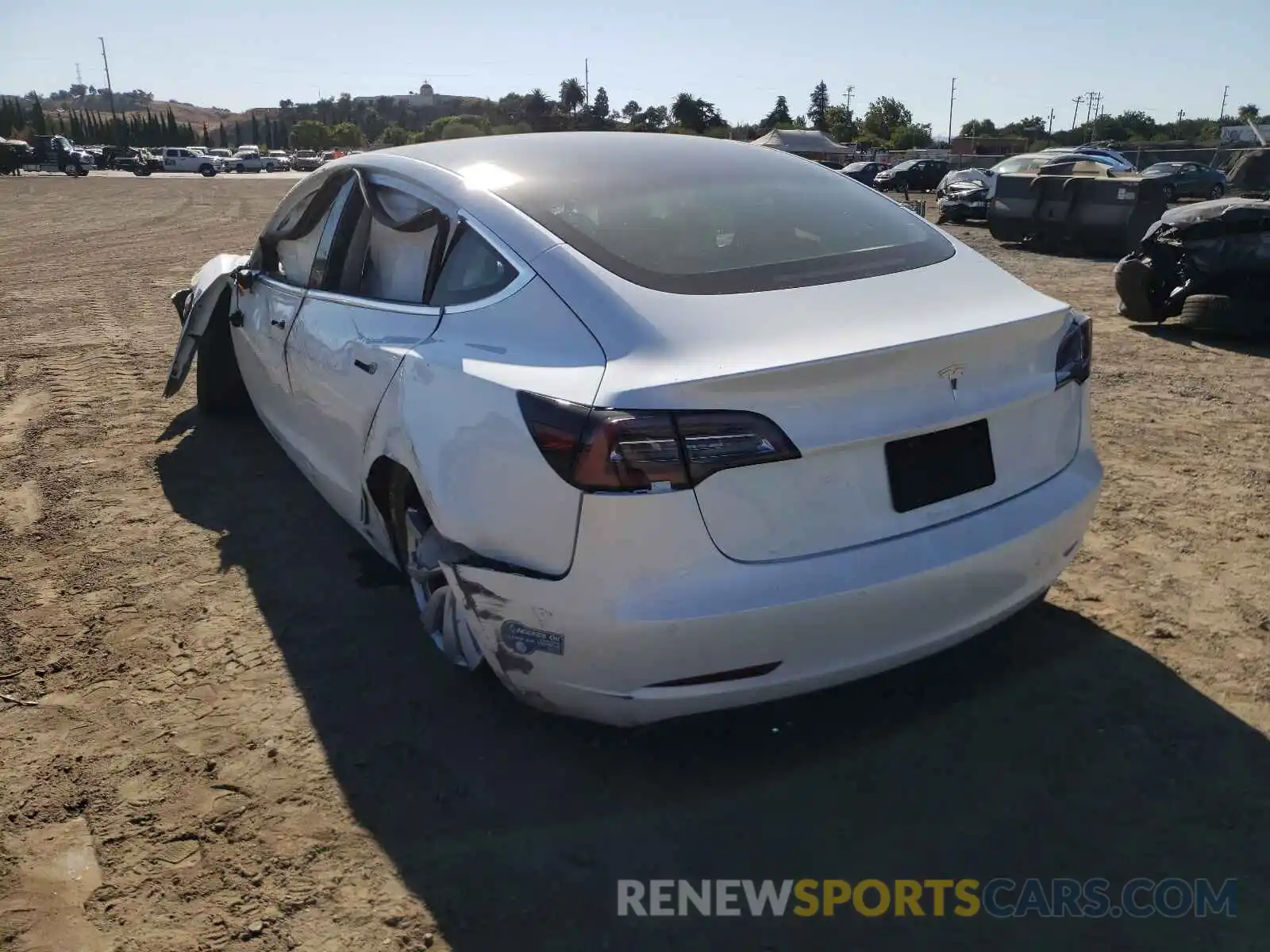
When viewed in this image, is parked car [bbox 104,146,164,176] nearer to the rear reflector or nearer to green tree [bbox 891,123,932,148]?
green tree [bbox 891,123,932,148]

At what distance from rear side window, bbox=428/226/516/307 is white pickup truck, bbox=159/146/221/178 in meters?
64.8

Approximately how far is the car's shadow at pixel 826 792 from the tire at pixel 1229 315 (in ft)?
17.9

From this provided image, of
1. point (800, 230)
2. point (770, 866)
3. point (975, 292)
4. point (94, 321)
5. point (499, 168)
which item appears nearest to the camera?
point (770, 866)

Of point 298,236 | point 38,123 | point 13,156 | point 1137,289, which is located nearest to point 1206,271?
point 1137,289

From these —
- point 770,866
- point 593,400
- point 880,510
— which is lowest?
point 770,866

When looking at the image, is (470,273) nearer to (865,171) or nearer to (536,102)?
(865,171)

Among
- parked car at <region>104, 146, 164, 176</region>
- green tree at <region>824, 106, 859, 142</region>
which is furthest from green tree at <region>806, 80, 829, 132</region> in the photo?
parked car at <region>104, 146, 164, 176</region>

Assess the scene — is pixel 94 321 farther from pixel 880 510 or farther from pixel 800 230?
pixel 880 510

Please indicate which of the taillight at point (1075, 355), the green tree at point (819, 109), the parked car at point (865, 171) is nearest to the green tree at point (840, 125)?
the green tree at point (819, 109)

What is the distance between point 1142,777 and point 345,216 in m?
3.21

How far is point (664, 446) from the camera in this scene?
2238 millimetres

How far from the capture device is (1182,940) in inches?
85.2

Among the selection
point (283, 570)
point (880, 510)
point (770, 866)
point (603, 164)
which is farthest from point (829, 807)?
point (283, 570)

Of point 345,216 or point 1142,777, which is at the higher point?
point 345,216
